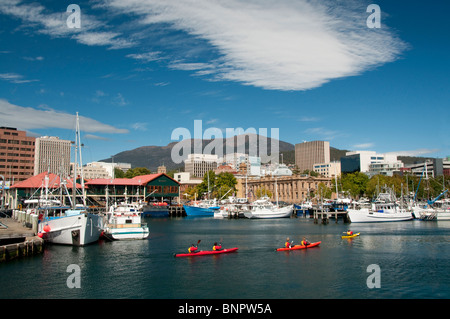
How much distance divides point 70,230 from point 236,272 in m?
25.9

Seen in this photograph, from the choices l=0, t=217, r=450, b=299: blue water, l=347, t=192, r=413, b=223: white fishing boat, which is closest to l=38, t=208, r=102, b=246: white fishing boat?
l=0, t=217, r=450, b=299: blue water

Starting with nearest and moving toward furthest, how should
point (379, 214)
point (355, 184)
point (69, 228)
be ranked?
point (69, 228)
point (379, 214)
point (355, 184)

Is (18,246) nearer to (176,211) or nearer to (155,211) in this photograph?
(155,211)

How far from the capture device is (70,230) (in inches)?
2092

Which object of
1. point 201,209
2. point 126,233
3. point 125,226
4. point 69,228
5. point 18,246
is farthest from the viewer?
point 201,209

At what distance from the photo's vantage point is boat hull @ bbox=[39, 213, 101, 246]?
52562 millimetres

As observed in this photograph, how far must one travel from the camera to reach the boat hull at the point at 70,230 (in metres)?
52.6

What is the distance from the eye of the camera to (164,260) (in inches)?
1772

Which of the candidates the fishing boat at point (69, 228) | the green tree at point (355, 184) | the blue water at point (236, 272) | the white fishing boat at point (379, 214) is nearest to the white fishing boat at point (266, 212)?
the white fishing boat at point (379, 214)

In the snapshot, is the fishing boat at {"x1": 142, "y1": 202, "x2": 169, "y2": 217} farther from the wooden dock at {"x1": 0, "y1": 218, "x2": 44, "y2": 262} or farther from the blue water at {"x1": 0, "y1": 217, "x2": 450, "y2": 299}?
the wooden dock at {"x1": 0, "y1": 218, "x2": 44, "y2": 262}

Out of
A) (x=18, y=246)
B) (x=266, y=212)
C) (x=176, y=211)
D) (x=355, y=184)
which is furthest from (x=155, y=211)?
(x=18, y=246)

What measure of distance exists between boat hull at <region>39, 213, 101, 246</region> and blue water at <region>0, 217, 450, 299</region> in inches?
51.2

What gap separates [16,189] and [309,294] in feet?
415
